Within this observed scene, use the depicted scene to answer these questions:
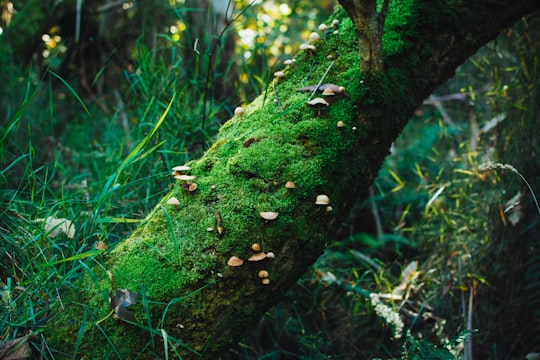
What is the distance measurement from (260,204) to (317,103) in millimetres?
487

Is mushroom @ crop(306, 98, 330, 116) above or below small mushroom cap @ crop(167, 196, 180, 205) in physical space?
above

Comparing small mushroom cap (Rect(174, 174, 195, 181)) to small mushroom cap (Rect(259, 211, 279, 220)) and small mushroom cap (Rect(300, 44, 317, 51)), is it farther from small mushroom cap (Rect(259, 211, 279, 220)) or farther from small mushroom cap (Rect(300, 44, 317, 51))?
small mushroom cap (Rect(300, 44, 317, 51))

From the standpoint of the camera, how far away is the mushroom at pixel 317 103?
167cm

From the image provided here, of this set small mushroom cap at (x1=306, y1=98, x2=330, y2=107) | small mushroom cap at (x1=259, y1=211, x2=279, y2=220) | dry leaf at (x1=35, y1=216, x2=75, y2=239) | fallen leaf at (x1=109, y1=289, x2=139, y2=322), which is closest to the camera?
fallen leaf at (x1=109, y1=289, x2=139, y2=322)

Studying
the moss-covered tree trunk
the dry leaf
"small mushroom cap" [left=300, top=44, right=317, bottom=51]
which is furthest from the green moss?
the dry leaf

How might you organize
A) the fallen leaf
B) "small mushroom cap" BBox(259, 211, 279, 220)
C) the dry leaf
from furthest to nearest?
1. the dry leaf
2. "small mushroom cap" BBox(259, 211, 279, 220)
3. the fallen leaf

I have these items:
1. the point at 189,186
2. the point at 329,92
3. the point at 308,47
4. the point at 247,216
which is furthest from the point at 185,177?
the point at 308,47

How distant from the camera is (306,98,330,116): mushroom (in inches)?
65.9

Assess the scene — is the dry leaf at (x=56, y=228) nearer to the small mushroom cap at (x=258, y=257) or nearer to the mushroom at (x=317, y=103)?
the small mushroom cap at (x=258, y=257)

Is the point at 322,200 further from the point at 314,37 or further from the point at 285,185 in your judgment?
the point at 314,37

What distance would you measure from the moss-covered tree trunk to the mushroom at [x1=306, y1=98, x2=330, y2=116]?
3cm

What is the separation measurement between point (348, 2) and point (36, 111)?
3508mm

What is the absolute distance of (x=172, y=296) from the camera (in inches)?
56.9

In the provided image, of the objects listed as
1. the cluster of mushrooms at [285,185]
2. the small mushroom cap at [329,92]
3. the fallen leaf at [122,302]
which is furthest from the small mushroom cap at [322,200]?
the fallen leaf at [122,302]
